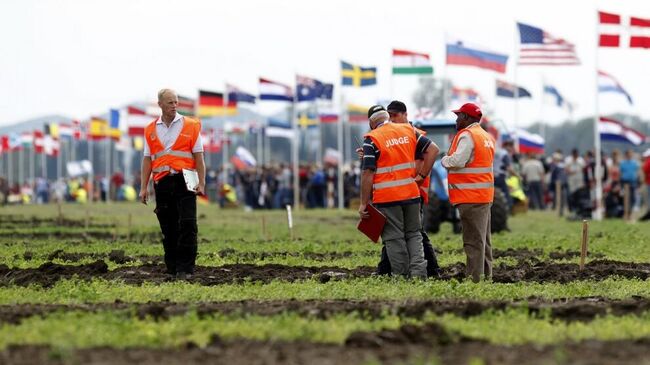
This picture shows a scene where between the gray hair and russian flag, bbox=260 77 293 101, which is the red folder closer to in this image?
the gray hair

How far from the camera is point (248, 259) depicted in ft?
56.1

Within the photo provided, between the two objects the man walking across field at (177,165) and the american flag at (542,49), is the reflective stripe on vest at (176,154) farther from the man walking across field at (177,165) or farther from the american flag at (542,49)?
the american flag at (542,49)

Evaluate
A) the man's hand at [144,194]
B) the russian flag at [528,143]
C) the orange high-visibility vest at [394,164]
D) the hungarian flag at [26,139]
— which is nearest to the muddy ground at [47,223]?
the man's hand at [144,194]

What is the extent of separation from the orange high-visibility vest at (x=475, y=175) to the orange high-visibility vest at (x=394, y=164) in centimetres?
46

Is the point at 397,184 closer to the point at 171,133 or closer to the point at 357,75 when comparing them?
the point at 171,133

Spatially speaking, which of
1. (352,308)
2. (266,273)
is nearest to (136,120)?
(266,273)

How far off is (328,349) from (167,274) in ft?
21.9

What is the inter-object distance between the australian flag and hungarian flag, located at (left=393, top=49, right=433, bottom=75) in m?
7.61

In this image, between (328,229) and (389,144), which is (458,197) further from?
(328,229)

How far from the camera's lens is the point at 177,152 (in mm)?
14242

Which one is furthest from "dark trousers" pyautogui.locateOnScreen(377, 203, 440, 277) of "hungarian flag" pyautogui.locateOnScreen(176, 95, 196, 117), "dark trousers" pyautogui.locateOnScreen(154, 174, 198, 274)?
"hungarian flag" pyautogui.locateOnScreen(176, 95, 196, 117)

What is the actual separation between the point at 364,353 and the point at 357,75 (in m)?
43.8

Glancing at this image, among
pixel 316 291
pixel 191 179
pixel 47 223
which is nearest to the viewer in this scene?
pixel 316 291

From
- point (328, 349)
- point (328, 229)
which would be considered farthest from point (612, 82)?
point (328, 349)
